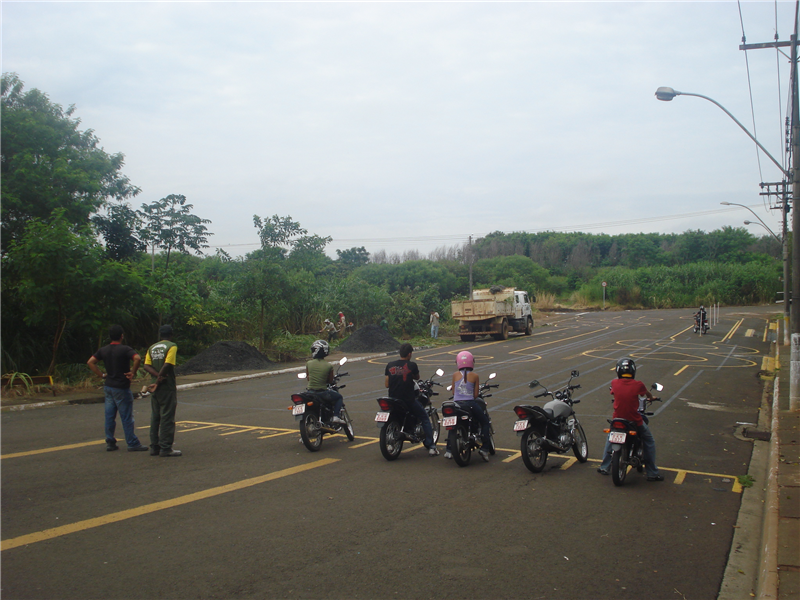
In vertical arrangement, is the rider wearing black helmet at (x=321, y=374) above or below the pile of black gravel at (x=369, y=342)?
above

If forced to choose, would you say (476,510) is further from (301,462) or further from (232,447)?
(232,447)

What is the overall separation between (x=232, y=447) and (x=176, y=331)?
1497 centimetres

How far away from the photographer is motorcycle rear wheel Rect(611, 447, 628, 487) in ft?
24.0

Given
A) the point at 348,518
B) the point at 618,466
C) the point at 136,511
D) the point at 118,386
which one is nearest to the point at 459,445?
the point at 618,466

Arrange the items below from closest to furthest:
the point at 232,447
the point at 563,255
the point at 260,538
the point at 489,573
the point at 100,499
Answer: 1. the point at 489,573
2. the point at 260,538
3. the point at 100,499
4. the point at 232,447
5. the point at 563,255

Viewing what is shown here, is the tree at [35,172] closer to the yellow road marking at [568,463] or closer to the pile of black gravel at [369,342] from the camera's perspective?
the pile of black gravel at [369,342]

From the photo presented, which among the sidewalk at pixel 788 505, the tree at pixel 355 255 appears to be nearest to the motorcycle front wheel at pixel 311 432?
the sidewalk at pixel 788 505

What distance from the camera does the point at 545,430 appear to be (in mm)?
8148

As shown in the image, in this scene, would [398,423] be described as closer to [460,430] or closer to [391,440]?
[391,440]

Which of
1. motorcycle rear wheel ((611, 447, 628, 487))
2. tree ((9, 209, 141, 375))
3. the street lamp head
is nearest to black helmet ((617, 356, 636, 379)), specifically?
motorcycle rear wheel ((611, 447, 628, 487))

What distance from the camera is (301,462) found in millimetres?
8656

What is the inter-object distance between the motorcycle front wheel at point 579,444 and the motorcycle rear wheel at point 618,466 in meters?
1.02

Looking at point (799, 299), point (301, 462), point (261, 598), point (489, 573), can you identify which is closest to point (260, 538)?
point (261, 598)

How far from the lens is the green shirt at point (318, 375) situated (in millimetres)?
9523
